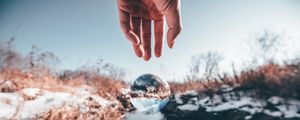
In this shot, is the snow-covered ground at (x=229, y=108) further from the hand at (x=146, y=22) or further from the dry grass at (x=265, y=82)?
the hand at (x=146, y=22)

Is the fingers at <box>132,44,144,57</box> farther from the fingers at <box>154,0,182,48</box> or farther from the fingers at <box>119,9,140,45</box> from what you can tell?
the fingers at <box>154,0,182,48</box>

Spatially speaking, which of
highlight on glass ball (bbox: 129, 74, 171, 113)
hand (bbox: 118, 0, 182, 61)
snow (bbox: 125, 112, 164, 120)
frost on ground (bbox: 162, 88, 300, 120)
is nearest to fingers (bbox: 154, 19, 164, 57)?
hand (bbox: 118, 0, 182, 61)

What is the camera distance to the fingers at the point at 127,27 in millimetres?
1022

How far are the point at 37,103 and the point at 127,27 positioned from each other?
2.84 meters

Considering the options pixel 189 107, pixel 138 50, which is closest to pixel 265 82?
pixel 189 107

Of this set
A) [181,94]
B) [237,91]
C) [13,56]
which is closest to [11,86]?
[13,56]

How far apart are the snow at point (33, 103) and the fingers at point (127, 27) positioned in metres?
2.31

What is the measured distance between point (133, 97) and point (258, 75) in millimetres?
4492

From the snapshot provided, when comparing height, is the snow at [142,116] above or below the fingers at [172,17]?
below

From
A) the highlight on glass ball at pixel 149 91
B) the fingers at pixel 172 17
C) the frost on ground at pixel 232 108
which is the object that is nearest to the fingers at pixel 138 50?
the fingers at pixel 172 17

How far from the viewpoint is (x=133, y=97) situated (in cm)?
150

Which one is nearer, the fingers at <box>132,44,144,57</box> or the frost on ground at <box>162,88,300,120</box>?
the fingers at <box>132,44,144,57</box>

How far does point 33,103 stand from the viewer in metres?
3.45

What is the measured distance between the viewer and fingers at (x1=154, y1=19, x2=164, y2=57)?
114 cm
